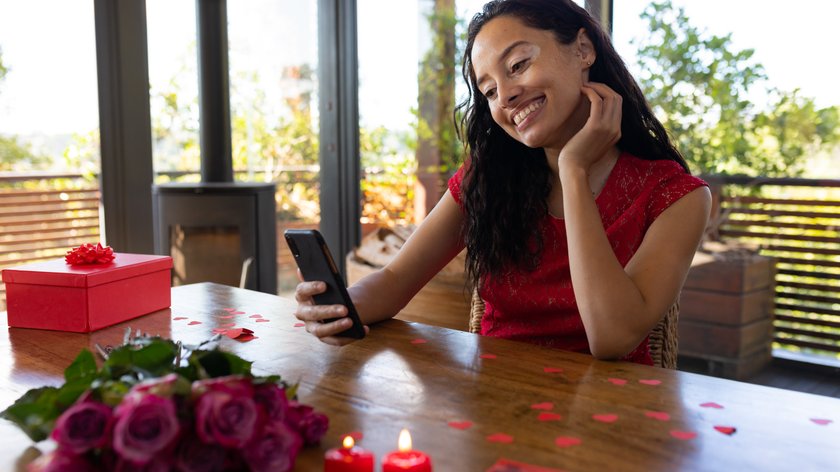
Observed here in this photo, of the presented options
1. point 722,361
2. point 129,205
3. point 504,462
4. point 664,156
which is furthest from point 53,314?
point 722,361

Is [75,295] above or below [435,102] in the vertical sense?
below

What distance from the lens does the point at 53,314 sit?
144 centimetres

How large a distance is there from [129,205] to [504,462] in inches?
118

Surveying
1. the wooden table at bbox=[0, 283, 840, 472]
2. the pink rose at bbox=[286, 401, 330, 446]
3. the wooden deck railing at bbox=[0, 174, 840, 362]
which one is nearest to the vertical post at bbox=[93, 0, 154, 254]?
the wooden deck railing at bbox=[0, 174, 840, 362]

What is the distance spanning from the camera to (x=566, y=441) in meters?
0.87

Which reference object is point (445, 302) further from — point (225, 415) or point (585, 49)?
point (225, 415)

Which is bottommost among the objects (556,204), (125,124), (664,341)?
(664,341)

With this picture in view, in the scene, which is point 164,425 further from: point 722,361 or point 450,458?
point 722,361

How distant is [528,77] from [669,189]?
36 cm

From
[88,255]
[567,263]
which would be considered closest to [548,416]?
[567,263]

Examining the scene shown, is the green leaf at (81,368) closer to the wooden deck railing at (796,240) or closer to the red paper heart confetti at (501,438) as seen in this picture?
the red paper heart confetti at (501,438)

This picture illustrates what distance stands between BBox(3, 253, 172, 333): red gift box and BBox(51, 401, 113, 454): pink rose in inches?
32.0

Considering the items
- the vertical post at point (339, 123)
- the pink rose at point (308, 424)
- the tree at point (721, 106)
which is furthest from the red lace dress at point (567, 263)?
the vertical post at point (339, 123)

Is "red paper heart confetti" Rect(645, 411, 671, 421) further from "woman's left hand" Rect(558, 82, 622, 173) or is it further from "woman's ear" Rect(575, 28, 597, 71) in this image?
"woman's ear" Rect(575, 28, 597, 71)
